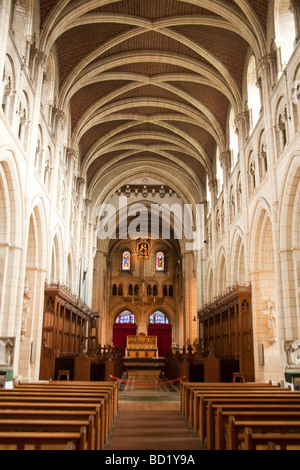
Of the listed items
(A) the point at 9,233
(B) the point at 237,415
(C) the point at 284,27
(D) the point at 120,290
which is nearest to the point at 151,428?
(B) the point at 237,415

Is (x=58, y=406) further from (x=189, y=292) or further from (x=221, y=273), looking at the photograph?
(x=189, y=292)

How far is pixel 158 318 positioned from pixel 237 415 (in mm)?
44223

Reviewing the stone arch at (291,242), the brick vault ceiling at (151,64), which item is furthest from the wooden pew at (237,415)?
the brick vault ceiling at (151,64)

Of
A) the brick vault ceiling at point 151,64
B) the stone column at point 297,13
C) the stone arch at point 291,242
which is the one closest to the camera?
the stone column at point 297,13

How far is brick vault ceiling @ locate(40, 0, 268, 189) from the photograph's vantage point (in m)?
16.1

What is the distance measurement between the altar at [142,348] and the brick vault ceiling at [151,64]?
15135mm

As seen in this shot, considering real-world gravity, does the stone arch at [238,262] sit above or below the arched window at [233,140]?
below

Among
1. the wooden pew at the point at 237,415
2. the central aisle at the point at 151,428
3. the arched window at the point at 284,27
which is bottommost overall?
the central aisle at the point at 151,428

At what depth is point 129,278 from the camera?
48.9 meters

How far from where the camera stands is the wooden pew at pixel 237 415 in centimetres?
520

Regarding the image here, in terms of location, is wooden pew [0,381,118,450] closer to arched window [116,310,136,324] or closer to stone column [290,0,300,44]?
stone column [290,0,300,44]

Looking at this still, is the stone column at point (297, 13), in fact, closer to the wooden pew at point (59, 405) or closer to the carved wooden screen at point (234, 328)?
the carved wooden screen at point (234, 328)

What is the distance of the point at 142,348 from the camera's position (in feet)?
110
